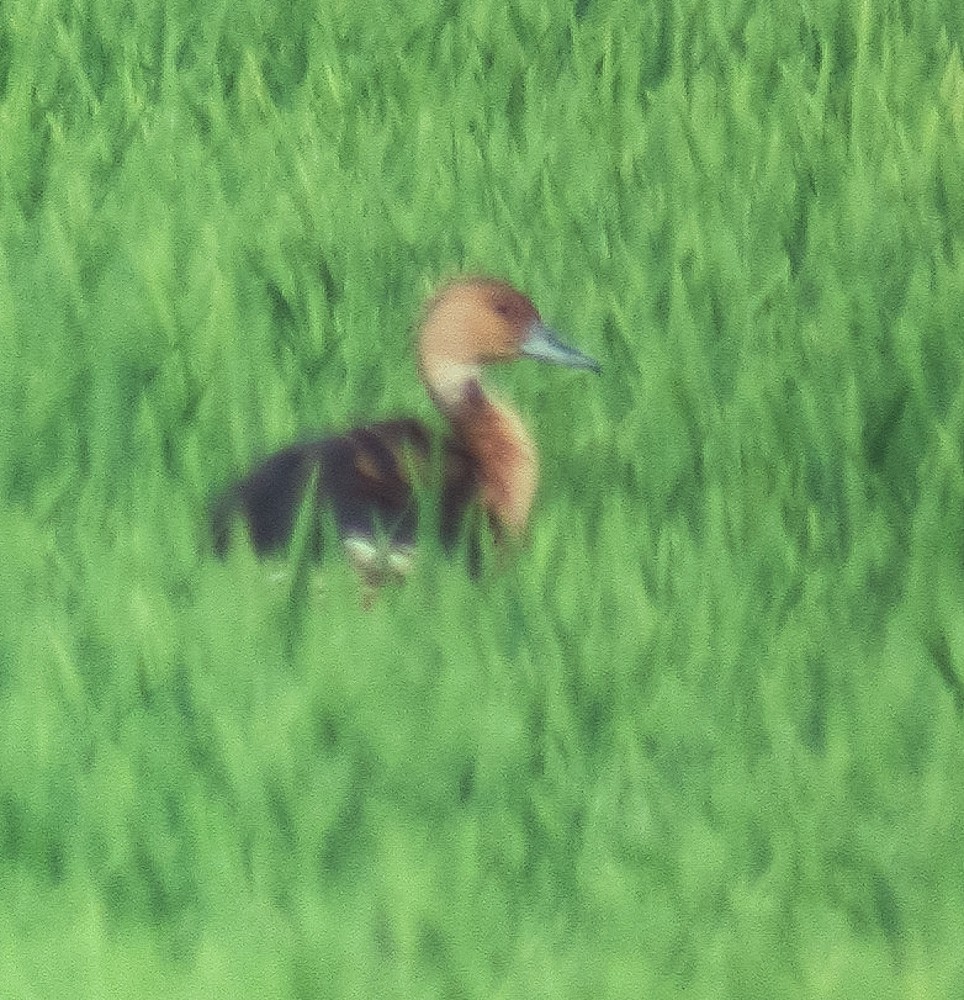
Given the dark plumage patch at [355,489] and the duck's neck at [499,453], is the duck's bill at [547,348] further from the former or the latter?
the dark plumage patch at [355,489]

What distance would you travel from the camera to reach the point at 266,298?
4.43 meters

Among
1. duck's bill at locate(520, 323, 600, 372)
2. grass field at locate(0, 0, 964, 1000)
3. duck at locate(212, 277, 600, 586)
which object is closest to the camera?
grass field at locate(0, 0, 964, 1000)

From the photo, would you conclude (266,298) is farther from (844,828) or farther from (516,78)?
(844,828)

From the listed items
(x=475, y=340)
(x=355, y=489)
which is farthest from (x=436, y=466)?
(x=475, y=340)

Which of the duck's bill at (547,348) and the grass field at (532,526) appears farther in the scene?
the duck's bill at (547,348)

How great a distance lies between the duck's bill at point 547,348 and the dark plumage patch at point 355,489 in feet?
1.37

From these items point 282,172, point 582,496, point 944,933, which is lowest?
point 944,933

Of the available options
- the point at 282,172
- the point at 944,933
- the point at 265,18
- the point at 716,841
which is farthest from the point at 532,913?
the point at 265,18

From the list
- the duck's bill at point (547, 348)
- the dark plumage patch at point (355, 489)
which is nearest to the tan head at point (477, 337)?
the duck's bill at point (547, 348)

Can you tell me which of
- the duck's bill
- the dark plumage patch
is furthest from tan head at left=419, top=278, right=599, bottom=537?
Answer: the dark plumage patch

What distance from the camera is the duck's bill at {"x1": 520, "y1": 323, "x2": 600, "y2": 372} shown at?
13.2 ft

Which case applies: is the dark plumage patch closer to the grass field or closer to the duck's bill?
the grass field

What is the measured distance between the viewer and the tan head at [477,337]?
4.06 m

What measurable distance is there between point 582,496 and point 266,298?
0.89 m
